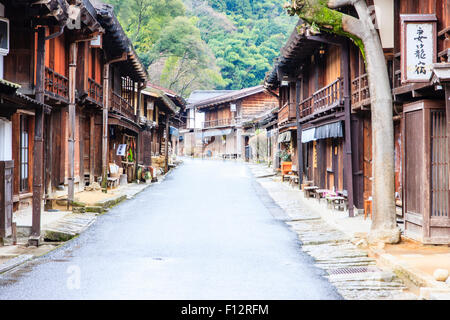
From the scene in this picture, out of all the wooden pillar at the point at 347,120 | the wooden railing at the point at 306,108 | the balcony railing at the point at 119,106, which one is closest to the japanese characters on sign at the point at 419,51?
the wooden pillar at the point at 347,120

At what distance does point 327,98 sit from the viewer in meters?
19.8

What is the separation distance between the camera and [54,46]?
17.5 m

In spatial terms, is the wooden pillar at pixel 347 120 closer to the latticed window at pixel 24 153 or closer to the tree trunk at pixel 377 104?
the tree trunk at pixel 377 104

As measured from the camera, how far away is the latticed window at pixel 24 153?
608 inches

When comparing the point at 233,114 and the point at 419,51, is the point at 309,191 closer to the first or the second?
the point at 419,51

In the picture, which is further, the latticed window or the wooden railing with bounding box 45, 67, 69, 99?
the wooden railing with bounding box 45, 67, 69, 99

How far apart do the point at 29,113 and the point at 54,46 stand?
9.67 ft

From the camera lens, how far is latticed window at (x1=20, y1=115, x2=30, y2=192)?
1545 cm

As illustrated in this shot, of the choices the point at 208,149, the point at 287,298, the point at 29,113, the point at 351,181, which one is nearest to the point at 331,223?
the point at 351,181

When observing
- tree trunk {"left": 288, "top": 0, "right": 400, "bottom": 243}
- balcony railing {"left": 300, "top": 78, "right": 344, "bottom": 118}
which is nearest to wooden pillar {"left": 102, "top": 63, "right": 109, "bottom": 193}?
balcony railing {"left": 300, "top": 78, "right": 344, "bottom": 118}

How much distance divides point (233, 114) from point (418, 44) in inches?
1957

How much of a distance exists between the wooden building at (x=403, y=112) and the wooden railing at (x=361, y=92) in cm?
3

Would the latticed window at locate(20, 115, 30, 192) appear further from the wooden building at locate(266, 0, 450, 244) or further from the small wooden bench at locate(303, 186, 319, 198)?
the small wooden bench at locate(303, 186, 319, 198)

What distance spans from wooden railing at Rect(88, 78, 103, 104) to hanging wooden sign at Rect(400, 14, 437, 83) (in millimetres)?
13794
